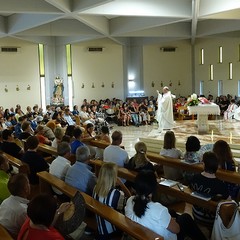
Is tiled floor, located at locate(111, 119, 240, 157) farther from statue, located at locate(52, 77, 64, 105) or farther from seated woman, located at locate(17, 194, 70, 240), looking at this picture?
seated woman, located at locate(17, 194, 70, 240)

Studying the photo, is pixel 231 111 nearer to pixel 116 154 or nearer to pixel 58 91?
pixel 58 91

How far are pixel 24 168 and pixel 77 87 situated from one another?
38.7ft

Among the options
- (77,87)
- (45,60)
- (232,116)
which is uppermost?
(45,60)

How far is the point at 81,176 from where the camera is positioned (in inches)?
137

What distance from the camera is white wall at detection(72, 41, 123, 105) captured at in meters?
15.4

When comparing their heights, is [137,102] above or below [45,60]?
below

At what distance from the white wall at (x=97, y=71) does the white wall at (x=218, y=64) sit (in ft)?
13.0

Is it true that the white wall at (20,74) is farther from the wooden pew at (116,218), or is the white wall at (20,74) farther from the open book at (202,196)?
the open book at (202,196)

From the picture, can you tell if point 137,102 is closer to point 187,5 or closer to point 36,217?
point 187,5

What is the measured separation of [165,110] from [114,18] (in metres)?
4.46

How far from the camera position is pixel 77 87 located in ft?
50.7

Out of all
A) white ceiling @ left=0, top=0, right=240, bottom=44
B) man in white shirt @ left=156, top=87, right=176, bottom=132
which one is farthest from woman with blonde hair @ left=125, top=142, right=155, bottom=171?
man in white shirt @ left=156, top=87, right=176, bottom=132

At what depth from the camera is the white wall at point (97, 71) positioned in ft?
50.6

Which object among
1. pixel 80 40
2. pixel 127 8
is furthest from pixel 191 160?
pixel 80 40
